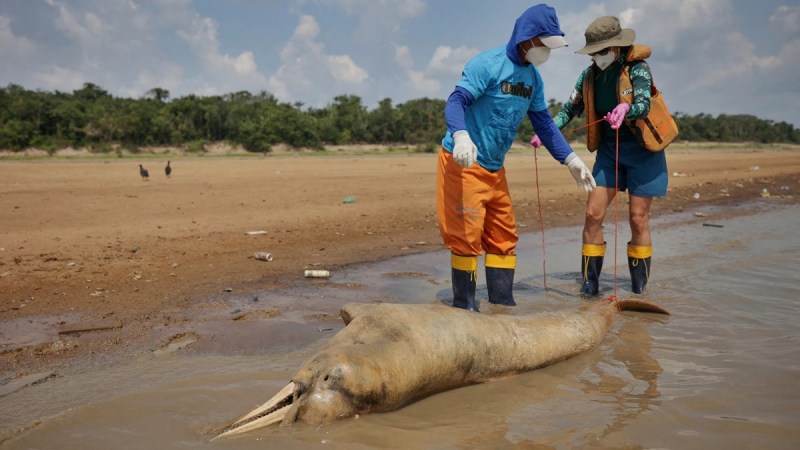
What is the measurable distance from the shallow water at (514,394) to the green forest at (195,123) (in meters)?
26.5

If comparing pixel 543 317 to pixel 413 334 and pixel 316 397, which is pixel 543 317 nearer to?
pixel 413 334

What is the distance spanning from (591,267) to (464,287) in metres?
1.49

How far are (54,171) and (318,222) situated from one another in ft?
37.9

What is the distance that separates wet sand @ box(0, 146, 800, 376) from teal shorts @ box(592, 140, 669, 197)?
7.88ft

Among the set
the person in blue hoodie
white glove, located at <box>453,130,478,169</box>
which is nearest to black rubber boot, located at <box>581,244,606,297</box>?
the person in blue hoodie

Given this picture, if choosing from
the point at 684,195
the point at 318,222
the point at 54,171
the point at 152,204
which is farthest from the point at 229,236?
the point at 54,171

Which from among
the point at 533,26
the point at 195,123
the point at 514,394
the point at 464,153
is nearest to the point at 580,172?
the point at 533,26

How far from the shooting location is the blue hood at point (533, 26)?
14.2 feet

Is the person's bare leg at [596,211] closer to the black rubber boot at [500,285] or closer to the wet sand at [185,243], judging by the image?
the black rubber boot at [500,285]

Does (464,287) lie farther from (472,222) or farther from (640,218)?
(640,218)

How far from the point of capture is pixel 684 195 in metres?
14.0

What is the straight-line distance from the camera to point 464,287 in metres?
4.57

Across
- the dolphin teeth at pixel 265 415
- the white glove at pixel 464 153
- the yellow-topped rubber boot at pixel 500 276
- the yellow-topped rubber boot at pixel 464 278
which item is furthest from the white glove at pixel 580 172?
the dolphin teeth at pixel 265 415

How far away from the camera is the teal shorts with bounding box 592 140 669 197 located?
17.5 feet
